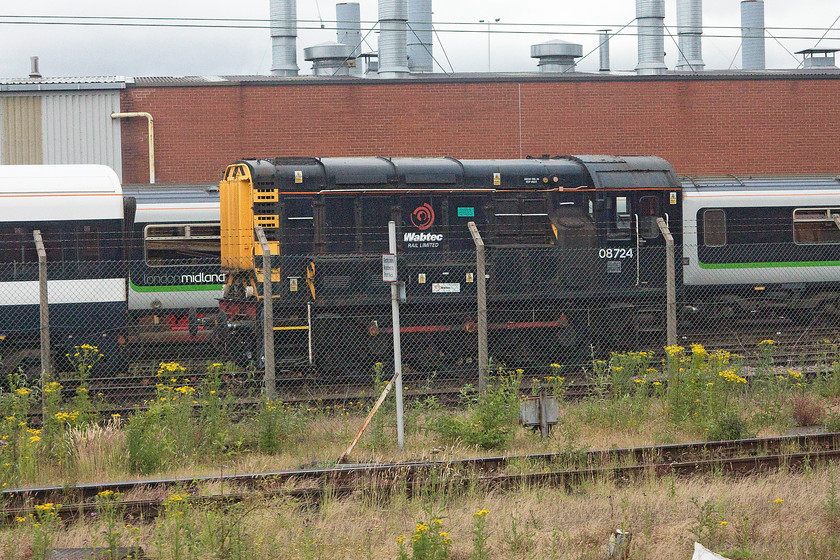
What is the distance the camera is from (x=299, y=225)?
14891 mm

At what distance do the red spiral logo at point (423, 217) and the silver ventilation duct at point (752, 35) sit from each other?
994 inches

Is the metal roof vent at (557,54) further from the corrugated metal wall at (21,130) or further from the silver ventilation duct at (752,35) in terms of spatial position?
the corrugated metal wall at (21,130)

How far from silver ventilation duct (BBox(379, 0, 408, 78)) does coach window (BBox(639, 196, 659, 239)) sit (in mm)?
14031

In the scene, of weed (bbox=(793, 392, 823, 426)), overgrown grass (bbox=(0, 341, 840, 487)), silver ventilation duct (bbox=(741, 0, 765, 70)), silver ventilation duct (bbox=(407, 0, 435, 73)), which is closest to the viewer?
overgrown grass (bbox=(0, 341, 840, 487))

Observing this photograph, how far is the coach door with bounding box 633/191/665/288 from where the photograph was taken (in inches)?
633

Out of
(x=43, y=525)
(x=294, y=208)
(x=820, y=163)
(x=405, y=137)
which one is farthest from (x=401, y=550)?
(x=820, y=163)

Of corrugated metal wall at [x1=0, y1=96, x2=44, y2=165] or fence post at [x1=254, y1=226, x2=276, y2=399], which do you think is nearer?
fence post at [x1=254, y1=226, x2=276, y2=399]

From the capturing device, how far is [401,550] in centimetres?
670

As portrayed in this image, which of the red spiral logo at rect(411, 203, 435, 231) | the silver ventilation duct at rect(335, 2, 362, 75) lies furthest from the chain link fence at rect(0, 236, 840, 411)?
the silver ventilation duct at rect(335, 2, 362, 75)

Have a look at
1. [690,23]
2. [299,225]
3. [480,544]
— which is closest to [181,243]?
[299,225]

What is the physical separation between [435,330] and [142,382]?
465 cm

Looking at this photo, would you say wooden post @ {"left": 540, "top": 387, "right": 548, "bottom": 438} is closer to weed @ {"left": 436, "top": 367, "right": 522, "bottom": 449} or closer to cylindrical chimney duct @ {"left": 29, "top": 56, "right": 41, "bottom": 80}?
weed @ {"left": 436, "top": 367, "right": 522, "bottom": 449}

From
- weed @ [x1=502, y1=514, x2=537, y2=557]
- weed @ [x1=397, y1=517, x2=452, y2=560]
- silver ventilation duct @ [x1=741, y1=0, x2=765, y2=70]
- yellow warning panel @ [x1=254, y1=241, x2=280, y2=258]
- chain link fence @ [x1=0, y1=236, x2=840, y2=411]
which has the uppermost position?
silver ventilation duct @ [x1=741, y1=0, x2=765, y2=70]

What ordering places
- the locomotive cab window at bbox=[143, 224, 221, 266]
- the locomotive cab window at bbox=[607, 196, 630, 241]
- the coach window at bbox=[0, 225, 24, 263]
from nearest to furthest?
1. the coach window at bbox=[0, 225, 24, 263]
2. the locomotive cab window at bbox=[607, 196, 630, 241]
3. the locomotive cab window at bbox=[143, 224, 221, 266]
